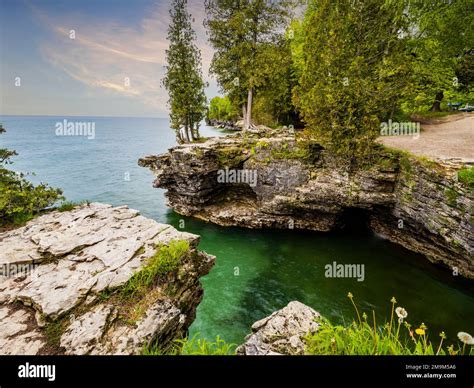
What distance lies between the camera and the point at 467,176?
367 inches

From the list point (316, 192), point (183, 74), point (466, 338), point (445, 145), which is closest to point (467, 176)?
point (445, 145)

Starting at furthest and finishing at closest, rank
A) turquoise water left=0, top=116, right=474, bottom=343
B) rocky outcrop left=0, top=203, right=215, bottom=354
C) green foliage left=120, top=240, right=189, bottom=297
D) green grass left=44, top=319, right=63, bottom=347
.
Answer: turquoise water left=0, top=116, right=474, bottom=343
green foliage left=120, top=240, right=189, bottom=297
rocky outcrop left=0, top=203, right=215, bottom=354
green grass left=44, top=319, right=63, bottom=347

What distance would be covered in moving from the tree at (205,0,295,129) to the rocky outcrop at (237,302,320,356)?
67.2 ft

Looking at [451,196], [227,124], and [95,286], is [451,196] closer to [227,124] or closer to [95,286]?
[95,286]

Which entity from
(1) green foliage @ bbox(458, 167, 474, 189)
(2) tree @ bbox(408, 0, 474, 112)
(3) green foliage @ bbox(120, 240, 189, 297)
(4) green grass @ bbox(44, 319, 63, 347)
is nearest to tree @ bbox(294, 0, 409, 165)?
(1) green foliage @ bbox(458, 167, 474, 189)

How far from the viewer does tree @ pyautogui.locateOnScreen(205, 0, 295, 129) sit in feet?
66.7

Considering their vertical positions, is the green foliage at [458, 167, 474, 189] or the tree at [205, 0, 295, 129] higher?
the tree at [205, 0, 295, 129]

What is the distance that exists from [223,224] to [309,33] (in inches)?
573

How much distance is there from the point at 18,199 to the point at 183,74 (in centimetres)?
1704

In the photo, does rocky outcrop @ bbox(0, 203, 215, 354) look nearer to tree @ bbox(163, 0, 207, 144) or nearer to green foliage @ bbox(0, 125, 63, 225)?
green foliage @ bbox(0, 125, 63, 225)
